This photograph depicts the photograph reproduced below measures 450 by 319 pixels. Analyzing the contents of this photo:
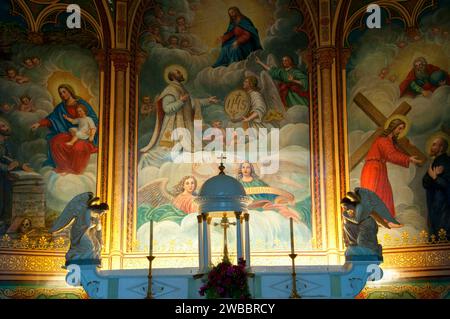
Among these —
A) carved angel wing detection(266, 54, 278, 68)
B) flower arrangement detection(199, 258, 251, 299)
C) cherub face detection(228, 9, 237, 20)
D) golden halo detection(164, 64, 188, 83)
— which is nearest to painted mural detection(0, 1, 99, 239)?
golden halo detection(164, 64, 188, 83)

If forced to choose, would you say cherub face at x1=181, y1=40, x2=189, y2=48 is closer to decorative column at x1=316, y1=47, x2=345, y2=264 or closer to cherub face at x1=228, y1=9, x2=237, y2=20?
cherub face at x1=228, y1=9, x2=237, y2=20

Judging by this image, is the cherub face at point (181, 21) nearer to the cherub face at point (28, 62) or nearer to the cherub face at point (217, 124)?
the cherub face at point (217, 124)

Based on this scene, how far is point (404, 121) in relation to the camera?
13953 millimetres

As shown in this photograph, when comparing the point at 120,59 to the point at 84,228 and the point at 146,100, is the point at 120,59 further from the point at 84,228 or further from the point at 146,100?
the point at 84,228

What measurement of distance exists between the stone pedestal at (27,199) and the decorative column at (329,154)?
5.43 meters

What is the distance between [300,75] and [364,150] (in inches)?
80.9

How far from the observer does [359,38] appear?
14742mm

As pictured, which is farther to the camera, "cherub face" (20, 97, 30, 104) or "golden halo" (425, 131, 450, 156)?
"cherub face" (20, 97, 30, 104)

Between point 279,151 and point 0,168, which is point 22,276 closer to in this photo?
point 0,168

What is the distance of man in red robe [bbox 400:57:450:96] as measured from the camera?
13.8m

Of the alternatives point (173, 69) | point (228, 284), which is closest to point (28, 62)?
point (173, 69)

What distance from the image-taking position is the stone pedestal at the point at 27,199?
13484 millimetres

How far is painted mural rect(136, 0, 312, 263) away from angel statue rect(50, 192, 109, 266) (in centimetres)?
184
